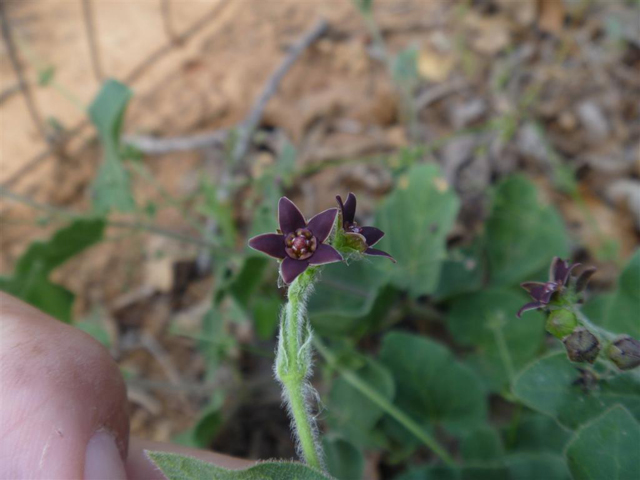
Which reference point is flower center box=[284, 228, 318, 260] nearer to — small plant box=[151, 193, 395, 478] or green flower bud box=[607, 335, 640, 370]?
small plant box=[151, 193, 395, 478]

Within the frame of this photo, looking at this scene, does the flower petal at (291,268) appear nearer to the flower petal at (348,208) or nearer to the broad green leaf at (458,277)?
the flower petal at (348,208)

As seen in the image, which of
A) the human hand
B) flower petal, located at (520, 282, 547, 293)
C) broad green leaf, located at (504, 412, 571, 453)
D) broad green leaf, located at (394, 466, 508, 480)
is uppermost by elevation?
flower petal, located at (520, 282, 547, 293)

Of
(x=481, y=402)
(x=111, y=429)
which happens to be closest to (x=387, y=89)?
(x=481, y=402)

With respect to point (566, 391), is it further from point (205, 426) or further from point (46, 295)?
point (46, 295)

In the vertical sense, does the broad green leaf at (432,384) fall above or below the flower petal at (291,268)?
below

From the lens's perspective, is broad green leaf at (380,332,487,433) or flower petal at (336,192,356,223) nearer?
flower petal at (336,192,356,223)

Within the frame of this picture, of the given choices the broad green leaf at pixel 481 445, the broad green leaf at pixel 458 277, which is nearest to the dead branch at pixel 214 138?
the broad green leaf at pixel 458 277

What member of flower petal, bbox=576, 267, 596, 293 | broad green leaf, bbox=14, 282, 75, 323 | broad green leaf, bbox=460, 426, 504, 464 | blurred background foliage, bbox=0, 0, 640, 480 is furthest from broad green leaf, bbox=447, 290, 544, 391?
broad green leaf, bbox=14, 282, 75, 323

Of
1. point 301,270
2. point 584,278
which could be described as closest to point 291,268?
point 301,270
